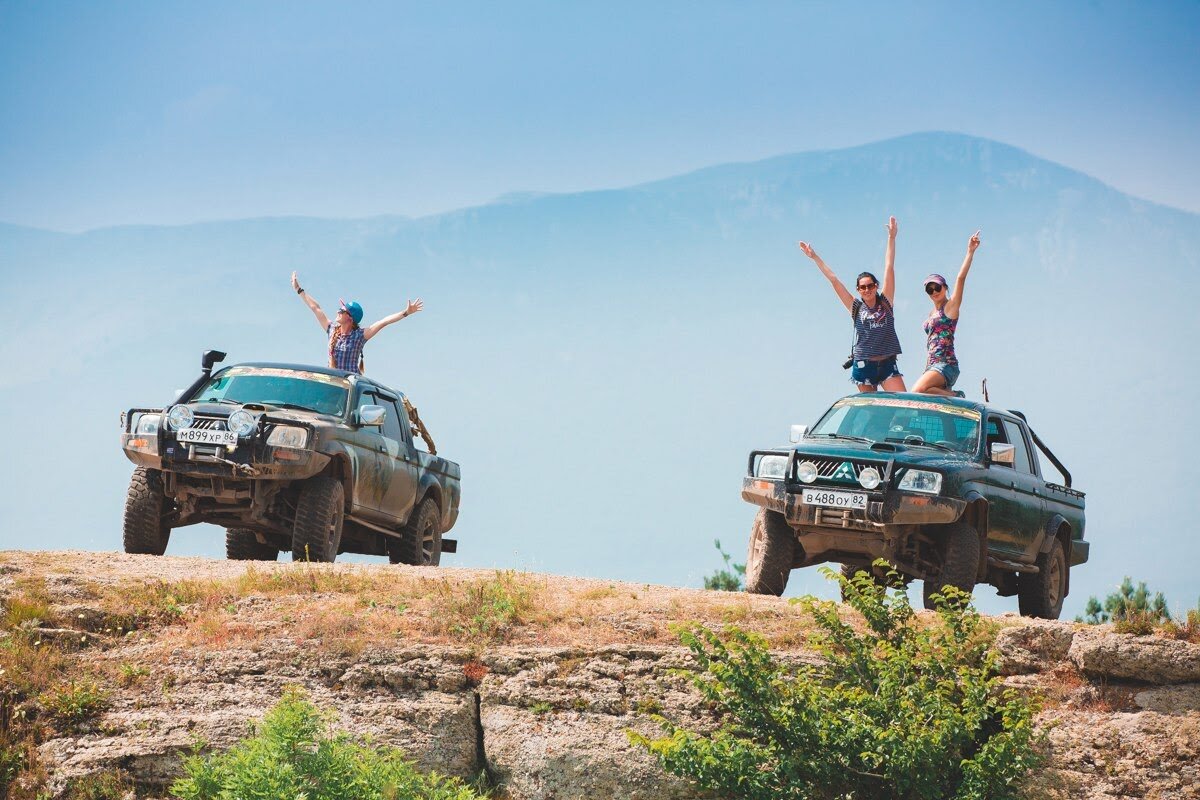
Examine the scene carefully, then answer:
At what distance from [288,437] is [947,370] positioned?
20.3 feet

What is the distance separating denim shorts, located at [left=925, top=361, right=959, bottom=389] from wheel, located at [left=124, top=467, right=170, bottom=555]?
7341 millimetres

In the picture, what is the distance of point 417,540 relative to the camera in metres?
17.0

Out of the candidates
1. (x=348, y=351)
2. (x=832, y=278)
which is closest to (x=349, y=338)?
(x=348, y=351)

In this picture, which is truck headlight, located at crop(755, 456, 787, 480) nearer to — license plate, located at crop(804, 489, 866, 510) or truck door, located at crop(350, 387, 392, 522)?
license plate, located at crop(804, 489, 866, 510)

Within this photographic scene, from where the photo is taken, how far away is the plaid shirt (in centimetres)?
1688

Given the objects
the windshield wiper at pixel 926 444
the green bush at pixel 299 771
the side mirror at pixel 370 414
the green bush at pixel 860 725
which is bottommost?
the green bush at pixel 299 771

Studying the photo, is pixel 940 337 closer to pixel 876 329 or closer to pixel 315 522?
pixel 876 329

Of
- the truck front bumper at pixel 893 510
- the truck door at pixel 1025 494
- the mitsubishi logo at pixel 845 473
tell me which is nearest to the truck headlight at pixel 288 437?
the truck front bumper at pixel 893 510

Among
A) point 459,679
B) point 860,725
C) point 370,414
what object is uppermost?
point 370,414

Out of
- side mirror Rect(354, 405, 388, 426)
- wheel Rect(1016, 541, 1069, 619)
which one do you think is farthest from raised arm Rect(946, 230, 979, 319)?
side mirror Rect(354, 405, 388, 426)

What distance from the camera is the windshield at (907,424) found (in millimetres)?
14055

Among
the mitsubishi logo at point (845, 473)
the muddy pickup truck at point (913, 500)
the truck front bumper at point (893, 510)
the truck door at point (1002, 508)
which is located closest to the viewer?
the truck front bumper at point (893, 510)

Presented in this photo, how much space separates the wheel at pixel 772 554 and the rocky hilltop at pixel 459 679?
0.71 m

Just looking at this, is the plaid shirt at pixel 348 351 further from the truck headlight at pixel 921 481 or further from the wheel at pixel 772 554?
the truck headlight at pixel 921 481
